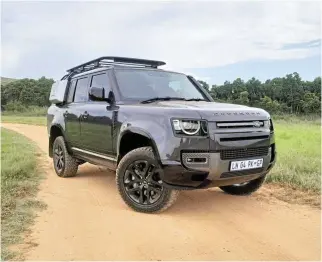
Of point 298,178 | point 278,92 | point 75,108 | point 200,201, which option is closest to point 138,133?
point 200,201

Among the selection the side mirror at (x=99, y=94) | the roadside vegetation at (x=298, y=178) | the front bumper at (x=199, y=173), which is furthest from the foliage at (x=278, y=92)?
the front bumper at (x=199, y=173)

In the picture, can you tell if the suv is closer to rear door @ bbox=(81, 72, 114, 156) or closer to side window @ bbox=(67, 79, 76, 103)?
rear door @ bbox=(81, 72, 114, 156)

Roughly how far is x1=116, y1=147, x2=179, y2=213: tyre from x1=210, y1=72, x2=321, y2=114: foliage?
4341cm

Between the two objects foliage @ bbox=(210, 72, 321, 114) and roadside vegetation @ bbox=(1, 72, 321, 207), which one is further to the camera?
foliage @ bbox=(210, 72, 321, 114)

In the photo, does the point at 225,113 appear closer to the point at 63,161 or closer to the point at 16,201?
the point at 16,201

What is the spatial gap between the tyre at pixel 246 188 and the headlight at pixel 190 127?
161 centimetres

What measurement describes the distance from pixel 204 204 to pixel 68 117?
3.00 m

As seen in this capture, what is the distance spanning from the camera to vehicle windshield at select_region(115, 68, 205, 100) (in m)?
5.43

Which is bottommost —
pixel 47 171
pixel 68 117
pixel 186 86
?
pixel 47 171

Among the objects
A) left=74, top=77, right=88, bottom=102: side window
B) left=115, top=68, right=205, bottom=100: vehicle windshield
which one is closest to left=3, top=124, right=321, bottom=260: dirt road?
left=115, top=68, right=205, bottom=100: vehicle windshield

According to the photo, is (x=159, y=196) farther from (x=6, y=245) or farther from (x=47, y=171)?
(x=47, y=171)

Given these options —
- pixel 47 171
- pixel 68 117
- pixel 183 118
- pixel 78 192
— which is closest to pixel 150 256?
pixel 183 118

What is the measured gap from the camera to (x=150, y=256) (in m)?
3.49

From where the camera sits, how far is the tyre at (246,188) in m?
5.45
